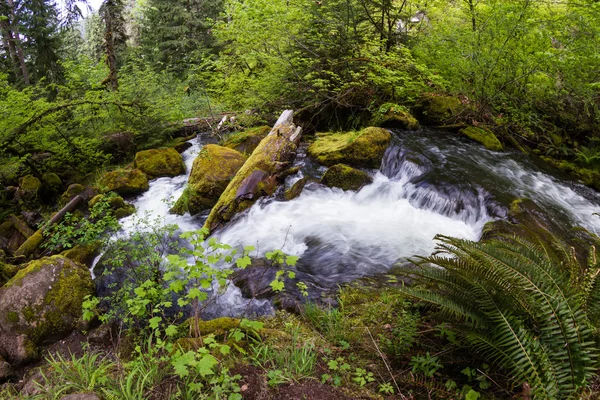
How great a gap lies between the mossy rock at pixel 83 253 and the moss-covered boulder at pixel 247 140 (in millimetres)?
4718

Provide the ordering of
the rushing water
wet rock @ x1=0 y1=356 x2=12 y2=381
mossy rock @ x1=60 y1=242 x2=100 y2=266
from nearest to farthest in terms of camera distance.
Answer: wet rock @ x1=0 y1=356 x2=12 y2=381
the rushing water
mossy rock @ x1=60 y1=242 x2=100 y2=266

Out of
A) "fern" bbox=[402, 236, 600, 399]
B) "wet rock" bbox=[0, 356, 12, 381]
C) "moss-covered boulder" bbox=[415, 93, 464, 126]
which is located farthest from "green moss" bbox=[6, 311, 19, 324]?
"moss-covered boulder" bbox=[415, 93, 464, 126]

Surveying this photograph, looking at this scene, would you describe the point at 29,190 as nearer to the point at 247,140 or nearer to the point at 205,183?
the point at 205,183

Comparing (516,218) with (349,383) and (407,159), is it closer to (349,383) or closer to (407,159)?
(407,159)

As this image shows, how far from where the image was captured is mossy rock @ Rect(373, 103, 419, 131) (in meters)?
10.4

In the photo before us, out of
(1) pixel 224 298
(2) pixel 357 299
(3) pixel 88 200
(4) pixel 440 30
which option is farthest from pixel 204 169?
(4) pixel 440 30

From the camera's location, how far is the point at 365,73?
33.4 ft

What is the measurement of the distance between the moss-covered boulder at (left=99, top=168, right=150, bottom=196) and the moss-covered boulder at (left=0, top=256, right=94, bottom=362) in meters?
4.28

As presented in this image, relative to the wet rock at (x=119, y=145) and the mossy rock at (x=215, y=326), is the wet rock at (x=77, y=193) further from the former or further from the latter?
the mossy rock at (x=215, y=326)

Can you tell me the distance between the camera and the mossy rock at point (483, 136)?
9.87 m

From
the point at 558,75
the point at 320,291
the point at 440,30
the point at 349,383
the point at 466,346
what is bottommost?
the point at 320,291

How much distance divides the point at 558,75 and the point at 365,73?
206 inches

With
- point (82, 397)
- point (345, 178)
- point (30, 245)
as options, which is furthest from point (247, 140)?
point (82, 397)

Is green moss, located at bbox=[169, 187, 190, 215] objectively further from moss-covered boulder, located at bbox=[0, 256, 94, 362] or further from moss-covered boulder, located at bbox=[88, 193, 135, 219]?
moss-covered boulder, located at bbox=[0, 256, 94, 362]
